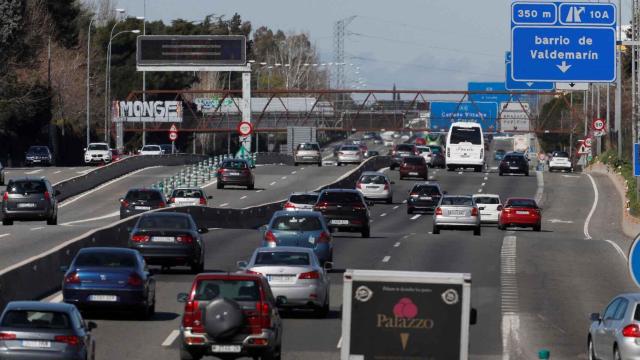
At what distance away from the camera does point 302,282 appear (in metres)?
27.0

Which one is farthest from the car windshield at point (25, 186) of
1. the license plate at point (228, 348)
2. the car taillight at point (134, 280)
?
the license plate at point (228, 348)

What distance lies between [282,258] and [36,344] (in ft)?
30.9

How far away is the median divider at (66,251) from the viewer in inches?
1072

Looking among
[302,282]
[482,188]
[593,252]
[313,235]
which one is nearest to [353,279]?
[302,282]

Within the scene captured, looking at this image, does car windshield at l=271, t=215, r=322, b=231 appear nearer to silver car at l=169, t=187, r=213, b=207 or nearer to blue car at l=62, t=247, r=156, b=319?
blue car at l=62, t=247, r=156, b=319

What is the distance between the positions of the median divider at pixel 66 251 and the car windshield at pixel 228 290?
605 centimetres

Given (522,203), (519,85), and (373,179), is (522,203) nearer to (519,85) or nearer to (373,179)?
(519,85)

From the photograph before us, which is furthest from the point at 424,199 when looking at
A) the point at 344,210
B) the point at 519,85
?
the point at 344,210

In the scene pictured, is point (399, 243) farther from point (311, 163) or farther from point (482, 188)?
point (311, 163)

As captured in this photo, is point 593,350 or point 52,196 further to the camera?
point 52,196

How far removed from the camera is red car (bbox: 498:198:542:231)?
56156mm

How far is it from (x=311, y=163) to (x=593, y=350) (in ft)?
262

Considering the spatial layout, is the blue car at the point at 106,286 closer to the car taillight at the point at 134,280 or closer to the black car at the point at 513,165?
the car taillight at the point at 134,280

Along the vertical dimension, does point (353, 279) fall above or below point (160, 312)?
above
